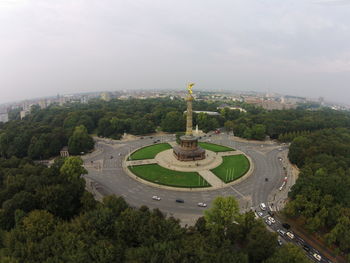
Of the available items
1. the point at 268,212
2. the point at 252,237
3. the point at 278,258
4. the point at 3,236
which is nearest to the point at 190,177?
the point at 268,212

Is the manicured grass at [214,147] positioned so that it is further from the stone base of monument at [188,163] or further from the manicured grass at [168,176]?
the manicured grass at [168,176]

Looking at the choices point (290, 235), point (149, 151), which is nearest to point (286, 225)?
point (290, 235)

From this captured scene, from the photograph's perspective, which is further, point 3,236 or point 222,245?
point 3,236

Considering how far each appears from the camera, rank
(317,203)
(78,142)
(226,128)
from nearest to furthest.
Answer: (317,203), (78,142), (226,128)

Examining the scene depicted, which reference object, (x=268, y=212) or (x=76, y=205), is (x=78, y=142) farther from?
(x=268, y=212)

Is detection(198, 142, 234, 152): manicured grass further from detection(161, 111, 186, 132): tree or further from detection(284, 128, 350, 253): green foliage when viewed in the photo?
detection(284, 128, 350, 253): green foliage

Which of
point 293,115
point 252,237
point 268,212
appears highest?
point 293,115

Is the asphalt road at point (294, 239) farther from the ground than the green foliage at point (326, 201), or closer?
closer

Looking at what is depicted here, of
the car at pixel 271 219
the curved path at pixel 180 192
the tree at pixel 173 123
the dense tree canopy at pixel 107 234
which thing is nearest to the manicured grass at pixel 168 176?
the curved path at pixel 180 192
